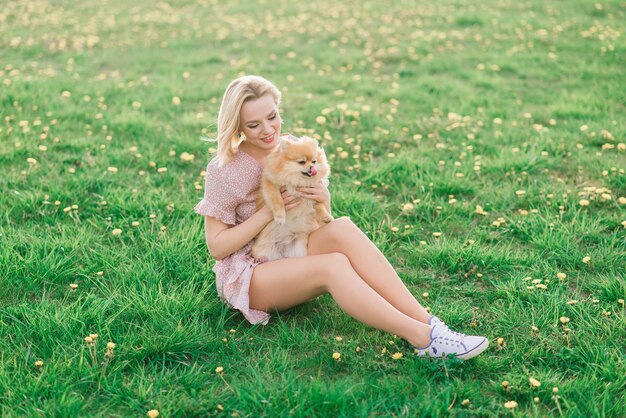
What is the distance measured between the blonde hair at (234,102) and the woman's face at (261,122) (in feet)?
0.09

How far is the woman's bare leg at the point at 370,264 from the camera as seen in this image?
3.03 meters

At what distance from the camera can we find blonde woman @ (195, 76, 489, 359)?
9.50 feet

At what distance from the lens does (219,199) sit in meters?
3.20

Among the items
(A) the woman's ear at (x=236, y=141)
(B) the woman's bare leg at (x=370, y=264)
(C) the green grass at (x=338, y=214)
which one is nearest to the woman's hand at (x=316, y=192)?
(B) the woman's bare leg at (x=370, y=264)

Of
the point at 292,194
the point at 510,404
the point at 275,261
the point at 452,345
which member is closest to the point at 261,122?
the point at 292,194

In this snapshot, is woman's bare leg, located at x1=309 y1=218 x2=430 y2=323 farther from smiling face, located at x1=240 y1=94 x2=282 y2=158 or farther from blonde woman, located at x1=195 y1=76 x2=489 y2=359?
smiling face, located at x1=240 y1=94 x2=282 y2=158

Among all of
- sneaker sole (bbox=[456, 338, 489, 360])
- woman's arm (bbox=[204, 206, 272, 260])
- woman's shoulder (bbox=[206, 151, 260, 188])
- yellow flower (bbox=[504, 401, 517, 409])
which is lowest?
yellow flower (bbox=[504, 401, 517, 409])

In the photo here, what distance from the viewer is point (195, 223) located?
4055 mm

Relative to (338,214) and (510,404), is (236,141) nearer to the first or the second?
(338,214)

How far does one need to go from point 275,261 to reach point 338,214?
1306mm

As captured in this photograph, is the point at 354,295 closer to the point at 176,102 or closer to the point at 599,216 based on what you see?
the point at 599,216

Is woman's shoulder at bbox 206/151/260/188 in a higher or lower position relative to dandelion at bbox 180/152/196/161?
higher

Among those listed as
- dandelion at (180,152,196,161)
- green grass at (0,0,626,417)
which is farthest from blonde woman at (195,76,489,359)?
dandelion at (180,152,196,161)

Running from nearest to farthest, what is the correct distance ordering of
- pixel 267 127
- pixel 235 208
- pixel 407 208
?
pixel 267 127 → pixel 235 208 → pixel 407 208
